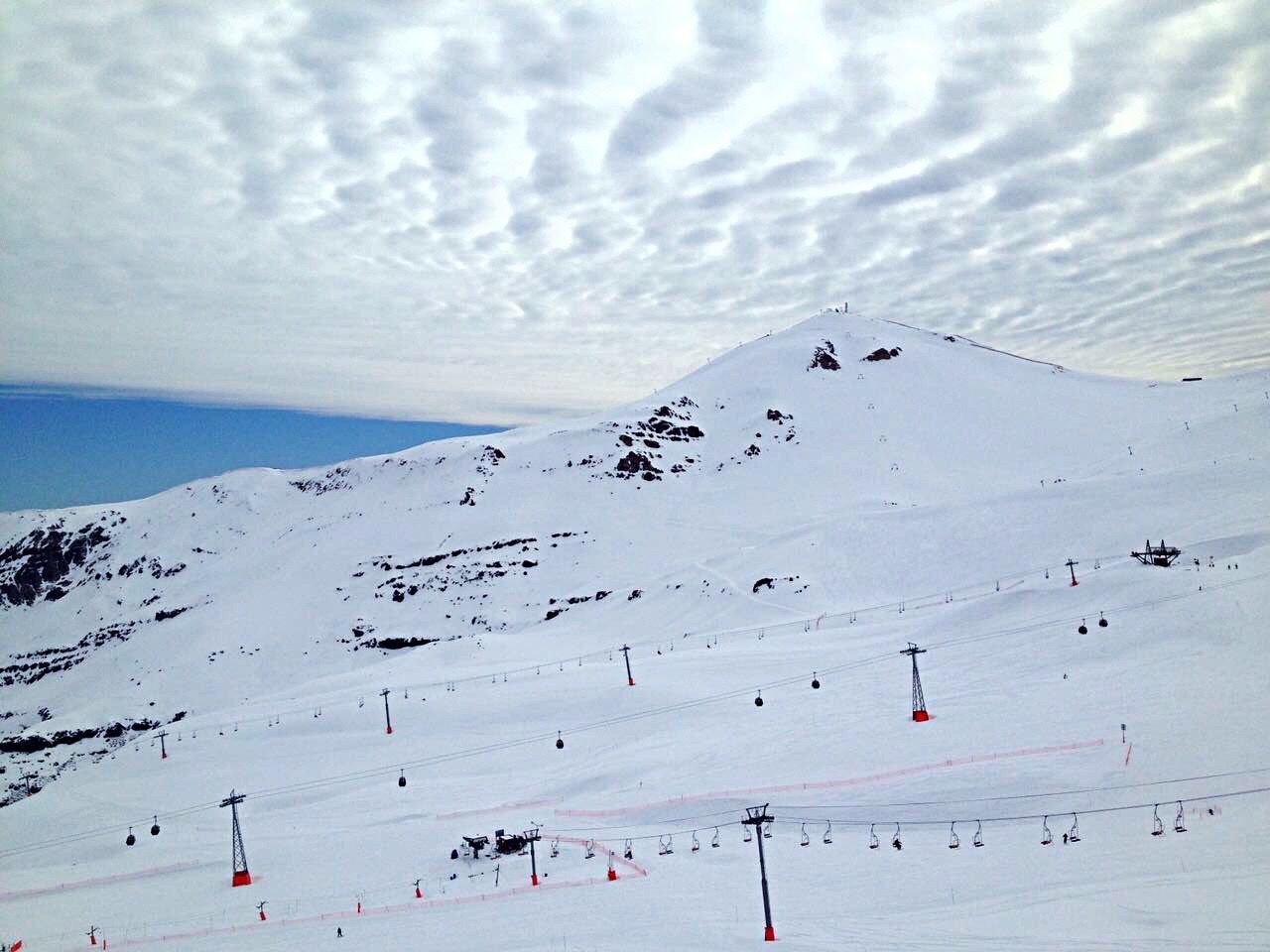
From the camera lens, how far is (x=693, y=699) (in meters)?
53.7

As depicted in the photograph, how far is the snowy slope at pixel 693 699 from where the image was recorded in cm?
3017

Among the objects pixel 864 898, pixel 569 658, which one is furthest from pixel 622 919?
pixel 569 658

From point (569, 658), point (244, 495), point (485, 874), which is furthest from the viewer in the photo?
point (244, 495)

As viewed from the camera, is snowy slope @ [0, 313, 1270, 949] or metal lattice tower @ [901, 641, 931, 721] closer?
snowy slope @ [0, 313, 1270, 949]

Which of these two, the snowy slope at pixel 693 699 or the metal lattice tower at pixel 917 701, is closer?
the snowy slope at pixel 693 699

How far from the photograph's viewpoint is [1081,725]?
3791 cm

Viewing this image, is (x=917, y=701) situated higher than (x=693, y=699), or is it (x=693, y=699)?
(x=693, y=699)

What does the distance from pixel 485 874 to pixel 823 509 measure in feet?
257

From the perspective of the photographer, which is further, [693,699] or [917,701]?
[693,699]

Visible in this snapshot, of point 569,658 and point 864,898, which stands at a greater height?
point 569,658

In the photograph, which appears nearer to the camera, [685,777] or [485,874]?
[485,874]

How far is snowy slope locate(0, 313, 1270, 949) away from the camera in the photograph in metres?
30.2

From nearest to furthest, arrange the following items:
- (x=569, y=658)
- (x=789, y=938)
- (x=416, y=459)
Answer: (x=789, y=938), (x=569, y=658), (x=416, y=459)

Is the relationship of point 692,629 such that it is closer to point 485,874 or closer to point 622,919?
point 485,874
